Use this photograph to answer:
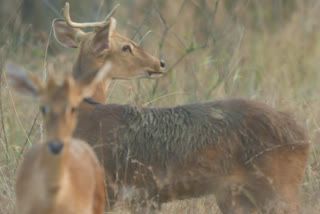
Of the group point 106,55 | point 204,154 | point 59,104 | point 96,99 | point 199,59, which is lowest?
point 199,59

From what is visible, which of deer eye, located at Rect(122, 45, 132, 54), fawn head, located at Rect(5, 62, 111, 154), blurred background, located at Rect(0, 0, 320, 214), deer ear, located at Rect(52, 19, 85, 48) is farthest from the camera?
deer ear, located at Rect(52, 19, 85, 48)

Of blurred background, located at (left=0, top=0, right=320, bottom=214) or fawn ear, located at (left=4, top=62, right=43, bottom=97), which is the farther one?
blurred background, located at (left=0, top=0, right=320, bottom=214)

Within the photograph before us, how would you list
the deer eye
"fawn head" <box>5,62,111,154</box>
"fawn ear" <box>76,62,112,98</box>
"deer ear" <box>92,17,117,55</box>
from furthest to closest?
the deer eye, "deer ear" <box>92,17,117,55</box>, "fawn ear" <box>76,62,112,98</box>, "fawn head" <box>5,62,111,154</box>

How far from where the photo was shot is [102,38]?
20.8ft

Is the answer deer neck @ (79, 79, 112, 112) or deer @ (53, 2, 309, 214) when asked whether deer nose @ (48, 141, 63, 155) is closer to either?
deer @ (53, 2, 309, 214)

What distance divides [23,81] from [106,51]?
8.40 ft

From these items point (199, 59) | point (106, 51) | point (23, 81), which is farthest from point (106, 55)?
point (199, 59)

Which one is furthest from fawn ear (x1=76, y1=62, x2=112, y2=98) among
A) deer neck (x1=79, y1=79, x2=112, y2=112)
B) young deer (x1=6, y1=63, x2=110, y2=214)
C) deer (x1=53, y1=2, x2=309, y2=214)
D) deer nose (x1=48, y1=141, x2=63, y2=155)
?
deer neck (x1=79, y1=79, x2=112, y2=112)

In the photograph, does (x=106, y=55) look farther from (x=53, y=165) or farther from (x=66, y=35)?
(x=53, y=165)

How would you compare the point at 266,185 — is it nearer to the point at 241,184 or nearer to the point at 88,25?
the point at 241,184

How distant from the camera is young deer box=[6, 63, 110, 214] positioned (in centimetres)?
356

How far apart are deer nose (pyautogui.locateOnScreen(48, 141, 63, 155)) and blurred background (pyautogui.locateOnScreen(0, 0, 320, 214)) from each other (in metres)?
1.40

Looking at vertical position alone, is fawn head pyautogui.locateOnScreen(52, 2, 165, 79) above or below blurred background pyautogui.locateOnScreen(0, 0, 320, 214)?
above

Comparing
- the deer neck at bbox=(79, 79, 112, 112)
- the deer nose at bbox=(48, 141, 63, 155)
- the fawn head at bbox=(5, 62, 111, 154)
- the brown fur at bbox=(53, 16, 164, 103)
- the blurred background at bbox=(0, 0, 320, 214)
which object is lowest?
the blurred background at bbox=(0, 0, 320, 214)
